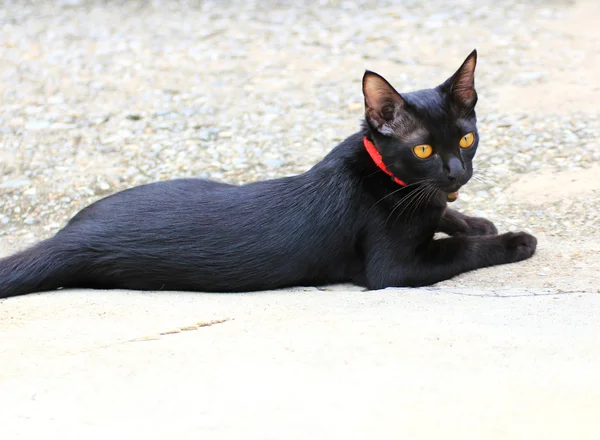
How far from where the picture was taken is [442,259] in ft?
11.4

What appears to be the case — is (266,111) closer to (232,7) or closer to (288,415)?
(232,7)

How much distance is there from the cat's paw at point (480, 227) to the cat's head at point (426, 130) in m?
0.60

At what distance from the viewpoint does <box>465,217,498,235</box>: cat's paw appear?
13.0 feet

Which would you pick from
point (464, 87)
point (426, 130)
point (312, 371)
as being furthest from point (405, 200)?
point (312, 371)

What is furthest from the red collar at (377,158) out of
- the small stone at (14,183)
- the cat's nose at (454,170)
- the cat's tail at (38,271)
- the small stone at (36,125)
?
the small stone at (36,125)

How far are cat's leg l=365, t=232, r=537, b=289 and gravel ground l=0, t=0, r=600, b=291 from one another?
0.07 m

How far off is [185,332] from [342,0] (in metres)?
5.84

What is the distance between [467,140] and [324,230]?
72 cm

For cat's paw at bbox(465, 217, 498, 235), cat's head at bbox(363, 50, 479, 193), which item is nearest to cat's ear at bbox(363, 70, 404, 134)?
cat's head at bbox(363, 50, 479, 193)

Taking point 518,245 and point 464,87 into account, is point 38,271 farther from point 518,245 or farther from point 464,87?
point 518,245

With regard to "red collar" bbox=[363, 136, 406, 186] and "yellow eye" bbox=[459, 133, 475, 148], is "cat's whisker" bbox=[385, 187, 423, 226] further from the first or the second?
"yellow eye" bbox=[459, 133, 475, 148]

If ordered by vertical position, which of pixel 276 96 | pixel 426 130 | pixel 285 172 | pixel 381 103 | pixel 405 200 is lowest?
pixel 285 172

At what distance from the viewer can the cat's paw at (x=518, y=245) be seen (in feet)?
11.7

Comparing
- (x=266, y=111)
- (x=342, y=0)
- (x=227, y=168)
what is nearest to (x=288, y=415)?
(x=227, y=168)
